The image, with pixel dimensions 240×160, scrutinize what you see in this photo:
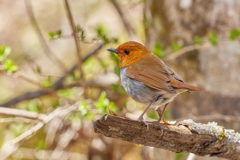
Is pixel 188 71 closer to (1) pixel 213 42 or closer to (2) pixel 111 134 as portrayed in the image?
(1) pixel 213 42

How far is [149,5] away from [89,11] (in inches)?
98.3

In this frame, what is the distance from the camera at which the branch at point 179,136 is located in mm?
2469

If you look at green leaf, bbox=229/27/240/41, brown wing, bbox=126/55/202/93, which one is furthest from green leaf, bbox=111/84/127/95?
green leaf, bbox=229/27/240/41

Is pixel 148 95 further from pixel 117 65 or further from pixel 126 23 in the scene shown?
pixel 126 23

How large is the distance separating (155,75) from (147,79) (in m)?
0.09

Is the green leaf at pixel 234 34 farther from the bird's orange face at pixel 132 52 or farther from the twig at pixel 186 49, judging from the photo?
the bird's orange face at pixel 132 52

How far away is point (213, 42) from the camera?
3979mm

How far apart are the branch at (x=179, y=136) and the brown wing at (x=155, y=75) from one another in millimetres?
383

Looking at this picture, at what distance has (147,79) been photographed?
2.96 m

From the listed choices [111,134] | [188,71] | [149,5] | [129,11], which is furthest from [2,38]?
[111,134]

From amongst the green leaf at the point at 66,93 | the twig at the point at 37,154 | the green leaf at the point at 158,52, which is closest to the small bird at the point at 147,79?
the green leaf at the point at 158,52

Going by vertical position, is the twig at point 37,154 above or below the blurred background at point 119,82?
below

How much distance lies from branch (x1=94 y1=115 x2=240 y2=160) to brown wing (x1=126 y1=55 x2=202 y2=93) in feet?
1.26

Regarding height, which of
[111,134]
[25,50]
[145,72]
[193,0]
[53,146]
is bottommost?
[53,146]
